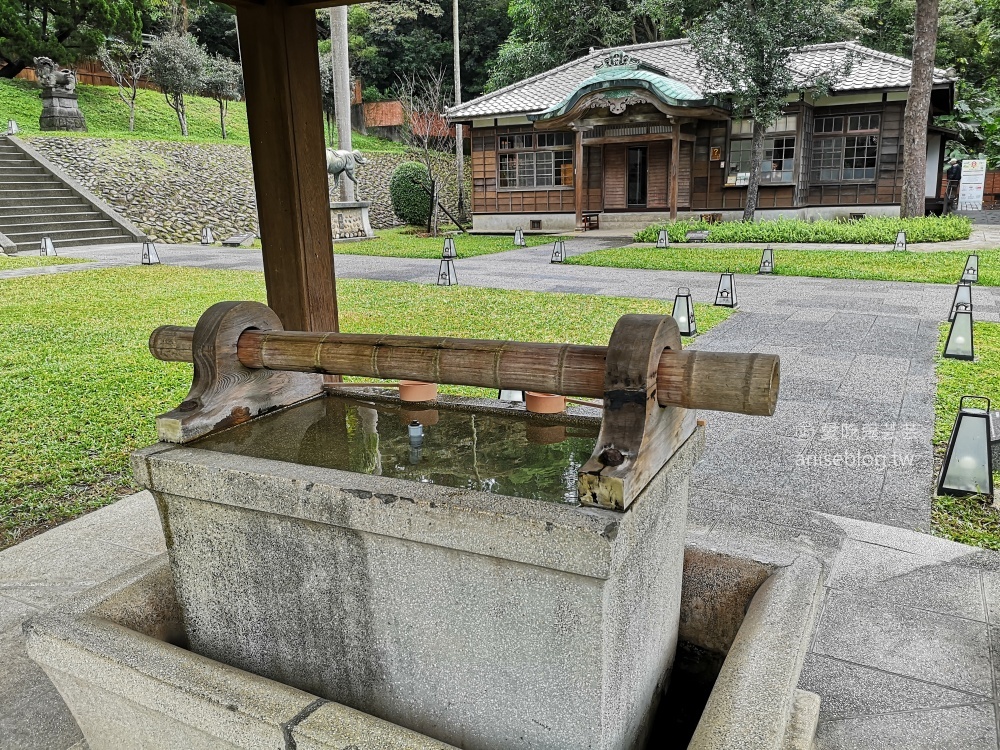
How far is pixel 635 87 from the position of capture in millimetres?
19828

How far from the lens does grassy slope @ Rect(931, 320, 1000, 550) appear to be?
12.7 ft

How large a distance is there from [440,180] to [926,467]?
28282mm

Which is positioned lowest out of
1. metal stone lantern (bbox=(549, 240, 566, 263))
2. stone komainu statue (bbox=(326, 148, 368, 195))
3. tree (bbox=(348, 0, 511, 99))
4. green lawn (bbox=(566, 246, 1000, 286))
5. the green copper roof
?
green lawn (bbox=(566, 246, 1000, 286))

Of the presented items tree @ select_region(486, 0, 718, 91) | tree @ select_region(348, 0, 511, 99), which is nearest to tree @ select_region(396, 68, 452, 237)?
tree @ select_region(348, 0, 511, 99)

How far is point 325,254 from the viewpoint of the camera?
364 cm

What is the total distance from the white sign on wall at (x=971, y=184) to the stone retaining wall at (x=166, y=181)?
74.2 feet

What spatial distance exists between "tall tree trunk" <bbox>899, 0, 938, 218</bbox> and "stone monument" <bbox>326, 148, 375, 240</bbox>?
14.2 meters

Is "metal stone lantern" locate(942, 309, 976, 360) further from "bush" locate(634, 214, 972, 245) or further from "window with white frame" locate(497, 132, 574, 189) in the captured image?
"window with white frame" locate(497, 132, 574, 189)

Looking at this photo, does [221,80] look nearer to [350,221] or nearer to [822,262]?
[350,221]

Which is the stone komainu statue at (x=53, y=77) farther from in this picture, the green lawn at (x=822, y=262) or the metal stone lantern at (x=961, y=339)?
the metal stone lantern at (x=961, y=339)

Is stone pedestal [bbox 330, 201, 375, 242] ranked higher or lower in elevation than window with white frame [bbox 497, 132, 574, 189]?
lower

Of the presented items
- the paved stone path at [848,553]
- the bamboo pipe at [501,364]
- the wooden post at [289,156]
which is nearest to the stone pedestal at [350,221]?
the paved stone path at [848,553]

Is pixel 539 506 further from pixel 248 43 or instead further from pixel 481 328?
pixel 481 328

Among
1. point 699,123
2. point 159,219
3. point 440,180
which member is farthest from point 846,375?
point 440,180
